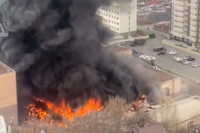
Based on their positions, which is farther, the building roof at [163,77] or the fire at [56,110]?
the building roof at [163,77]

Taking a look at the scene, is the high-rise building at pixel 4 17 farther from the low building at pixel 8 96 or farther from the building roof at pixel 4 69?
the low building at pixel 8 96

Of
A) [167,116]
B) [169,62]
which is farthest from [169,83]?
[169,62]

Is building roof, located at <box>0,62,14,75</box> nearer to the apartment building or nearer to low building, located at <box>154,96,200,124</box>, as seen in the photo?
low building, located at <box>154,96,200,124</box>

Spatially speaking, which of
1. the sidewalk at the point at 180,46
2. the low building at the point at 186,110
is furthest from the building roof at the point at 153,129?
the sidewalk at the point at 180,46

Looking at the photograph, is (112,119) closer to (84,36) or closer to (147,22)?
(84,36)

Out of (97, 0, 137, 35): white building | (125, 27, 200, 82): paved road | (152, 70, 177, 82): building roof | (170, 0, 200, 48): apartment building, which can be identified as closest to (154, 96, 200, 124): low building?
(152, 70, 177, 82): building roof

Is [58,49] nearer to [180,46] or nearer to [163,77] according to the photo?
[163,77]
